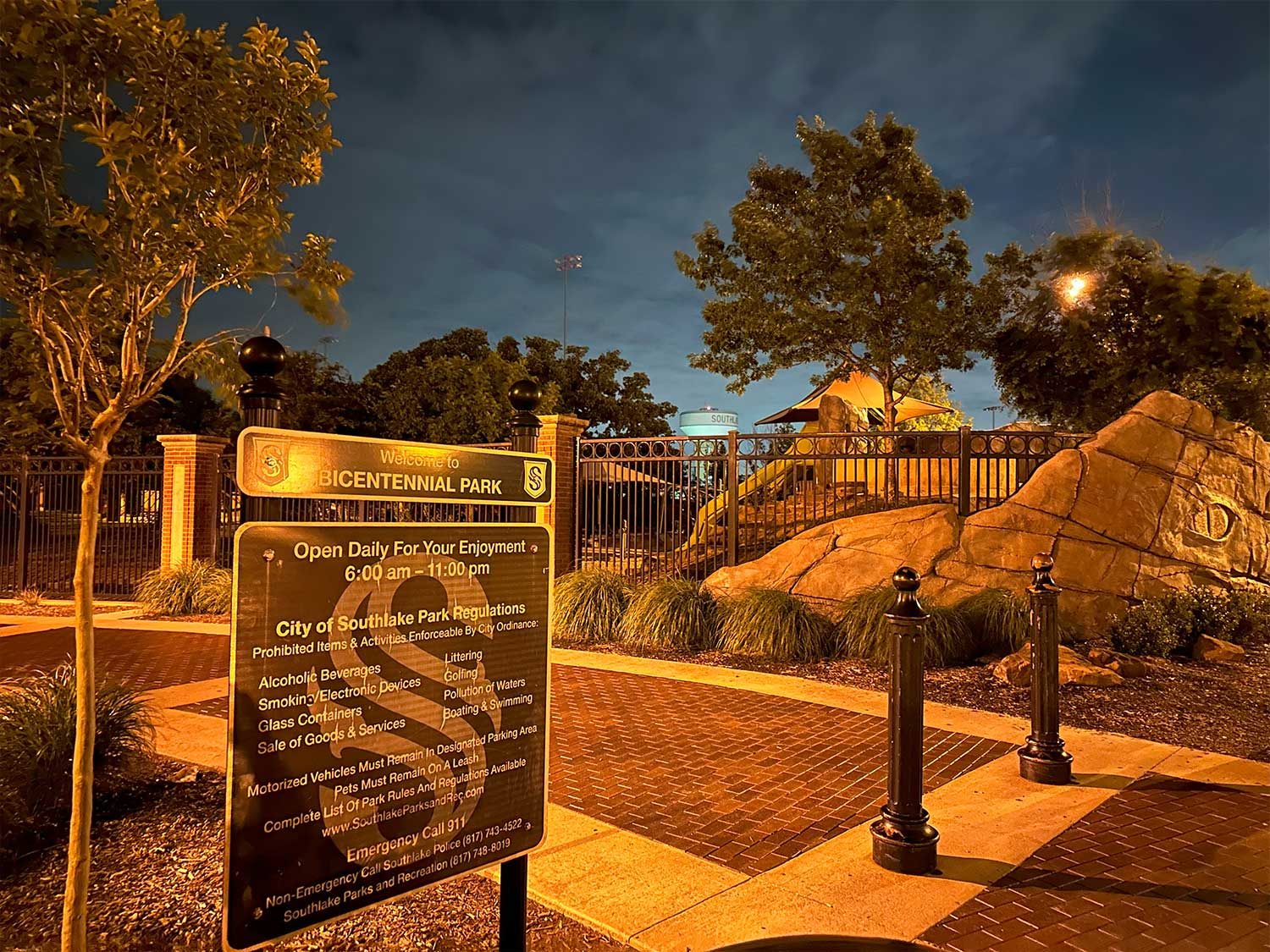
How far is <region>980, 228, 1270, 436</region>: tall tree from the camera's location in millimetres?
14516

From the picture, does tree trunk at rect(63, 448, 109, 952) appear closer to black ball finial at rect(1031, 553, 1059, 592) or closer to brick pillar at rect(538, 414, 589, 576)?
black ball finial at rect(1031, 553, 1059, 592)

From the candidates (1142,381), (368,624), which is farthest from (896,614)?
(1142,381)

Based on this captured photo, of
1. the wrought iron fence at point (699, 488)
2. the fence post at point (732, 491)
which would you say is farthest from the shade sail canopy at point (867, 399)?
the fence post at point (732, 491)

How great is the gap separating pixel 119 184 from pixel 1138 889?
17.3 ft

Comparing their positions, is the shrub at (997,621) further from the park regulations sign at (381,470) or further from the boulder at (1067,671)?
the park regulations sign at (381,470)

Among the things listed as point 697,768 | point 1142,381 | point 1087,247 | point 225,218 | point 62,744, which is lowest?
point 697,768

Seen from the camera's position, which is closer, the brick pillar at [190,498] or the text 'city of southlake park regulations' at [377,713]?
the text 'city of southlake park regulations' at [377,713]

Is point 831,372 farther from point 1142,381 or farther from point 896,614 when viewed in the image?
point 896,614

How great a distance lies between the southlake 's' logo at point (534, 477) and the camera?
2.72m

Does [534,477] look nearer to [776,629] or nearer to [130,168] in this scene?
[130,168]

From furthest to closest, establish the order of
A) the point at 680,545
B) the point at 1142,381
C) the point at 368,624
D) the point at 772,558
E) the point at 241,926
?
the point at 1142,381
the point at 680,545
the point at 772,558
the point at 368,624
the point at 241,926

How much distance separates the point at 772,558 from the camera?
10977mm

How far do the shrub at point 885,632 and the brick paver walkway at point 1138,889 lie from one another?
3629 mm

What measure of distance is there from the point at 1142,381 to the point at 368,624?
61.5ft
